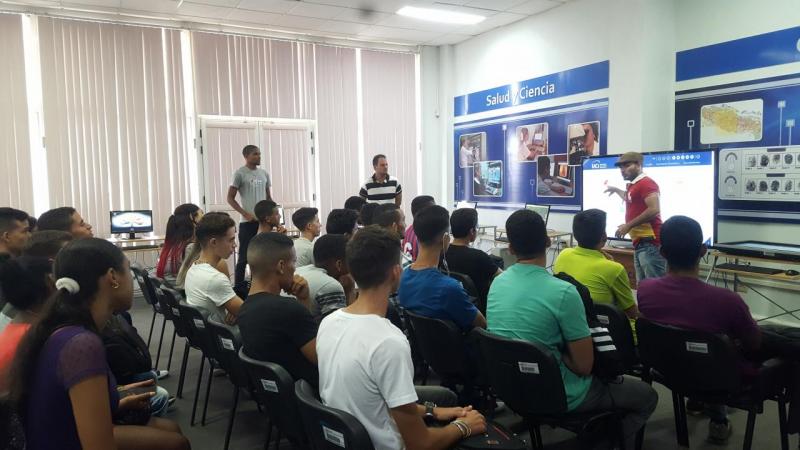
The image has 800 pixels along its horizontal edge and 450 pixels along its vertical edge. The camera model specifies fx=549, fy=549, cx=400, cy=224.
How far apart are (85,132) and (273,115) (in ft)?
7.57

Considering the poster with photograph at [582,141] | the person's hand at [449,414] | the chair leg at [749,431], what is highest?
the poster with photograph at [582,141]

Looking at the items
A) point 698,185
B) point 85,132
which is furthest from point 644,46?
point 85,132

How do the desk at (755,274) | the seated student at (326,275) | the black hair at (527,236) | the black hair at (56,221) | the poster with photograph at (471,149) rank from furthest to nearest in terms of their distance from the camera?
the poster with photograph at (471,149) < the desk at (755,274) < the black hair at (56,221) < the seated student at (326,275) < the black hair at (527,236)


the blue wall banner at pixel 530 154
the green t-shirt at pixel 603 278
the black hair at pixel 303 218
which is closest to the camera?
the green t-shirt at pixel 603 278

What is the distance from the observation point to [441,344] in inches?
99.9

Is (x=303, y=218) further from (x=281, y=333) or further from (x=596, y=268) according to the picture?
(x=596, y=268)

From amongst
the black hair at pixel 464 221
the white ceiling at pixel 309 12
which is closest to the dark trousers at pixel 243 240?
the white ceiling at pixel 309 12

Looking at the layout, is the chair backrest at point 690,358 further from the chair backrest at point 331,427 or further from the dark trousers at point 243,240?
the dark trousers at point 243,240

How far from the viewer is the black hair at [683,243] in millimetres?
2373

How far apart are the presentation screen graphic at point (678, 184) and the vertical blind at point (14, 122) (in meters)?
6.53

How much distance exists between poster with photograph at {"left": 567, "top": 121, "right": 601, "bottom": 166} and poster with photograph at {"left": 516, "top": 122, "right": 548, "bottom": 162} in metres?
0.40

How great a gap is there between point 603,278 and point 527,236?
2.20 ft

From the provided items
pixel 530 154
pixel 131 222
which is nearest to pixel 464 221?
pixel 530 154

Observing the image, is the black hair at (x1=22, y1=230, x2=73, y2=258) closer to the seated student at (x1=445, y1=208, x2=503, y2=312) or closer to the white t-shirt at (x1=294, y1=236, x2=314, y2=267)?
the white t-shirt at (x1=294, y1=236, x2=314, y2=267)
